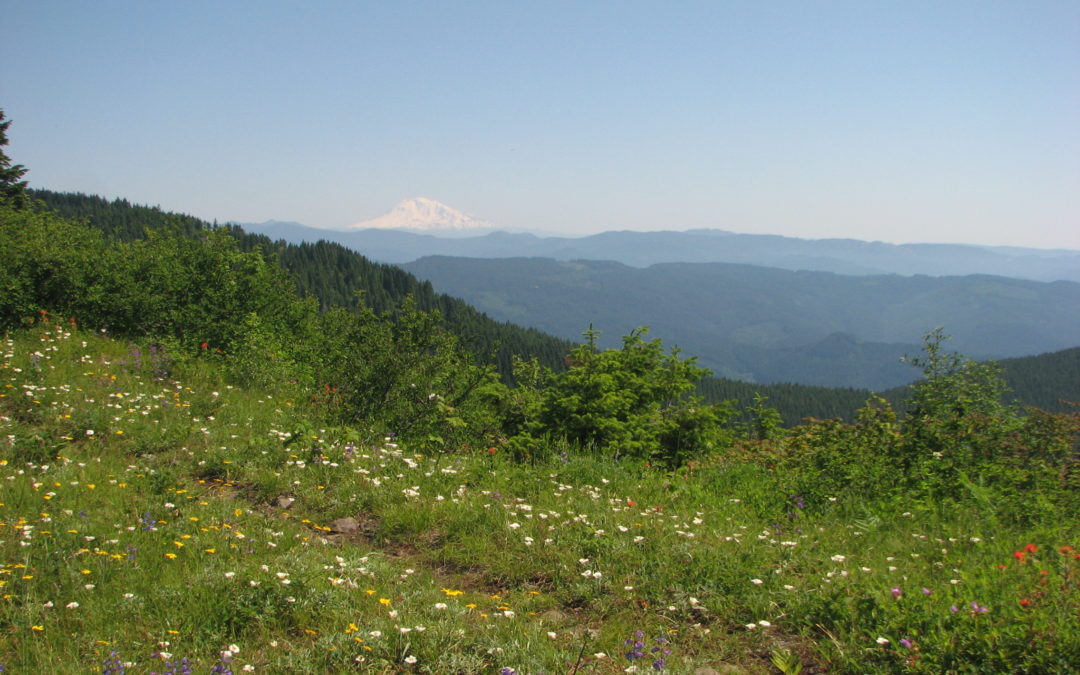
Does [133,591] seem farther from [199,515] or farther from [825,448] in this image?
[825,448]

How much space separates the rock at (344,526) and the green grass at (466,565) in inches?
3.1

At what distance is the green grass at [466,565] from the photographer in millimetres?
3697

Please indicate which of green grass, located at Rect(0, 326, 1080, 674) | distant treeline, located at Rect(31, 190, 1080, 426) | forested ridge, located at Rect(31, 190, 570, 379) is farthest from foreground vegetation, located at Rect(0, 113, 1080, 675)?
distant treeline, located at Rect(31, 190, 1080, 426)

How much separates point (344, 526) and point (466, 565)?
1499 millimetres

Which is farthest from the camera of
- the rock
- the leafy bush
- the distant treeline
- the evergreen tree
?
the distant treeline

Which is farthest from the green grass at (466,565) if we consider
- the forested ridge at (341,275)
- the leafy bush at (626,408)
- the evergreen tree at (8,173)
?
the forested ridge at (341,275)

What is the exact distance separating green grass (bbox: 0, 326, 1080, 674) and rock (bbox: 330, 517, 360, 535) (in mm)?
78

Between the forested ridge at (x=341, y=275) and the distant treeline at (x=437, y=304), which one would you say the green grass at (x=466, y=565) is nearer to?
the forested ridge at (x=341, y=275)

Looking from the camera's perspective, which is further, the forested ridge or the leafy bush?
the forested ridge

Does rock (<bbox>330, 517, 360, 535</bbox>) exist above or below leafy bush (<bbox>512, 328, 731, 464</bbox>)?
below

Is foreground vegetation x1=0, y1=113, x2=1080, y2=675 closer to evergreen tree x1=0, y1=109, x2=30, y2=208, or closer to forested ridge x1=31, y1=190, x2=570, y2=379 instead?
evergreen tree x1=0, y1=109, x2=30, y2=208

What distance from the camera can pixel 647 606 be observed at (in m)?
4.41

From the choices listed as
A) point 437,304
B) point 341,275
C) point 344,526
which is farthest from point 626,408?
point 341,275

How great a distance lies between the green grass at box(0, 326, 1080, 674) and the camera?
12.1 ft
